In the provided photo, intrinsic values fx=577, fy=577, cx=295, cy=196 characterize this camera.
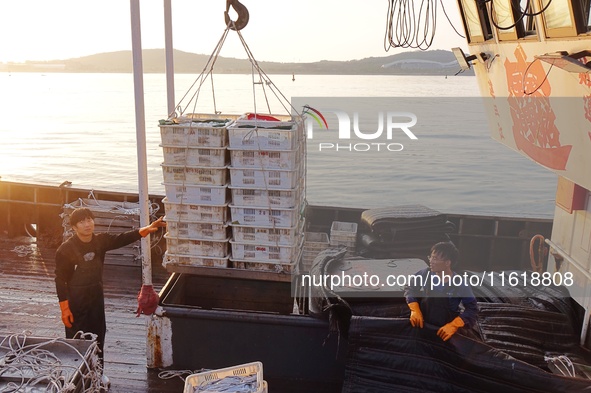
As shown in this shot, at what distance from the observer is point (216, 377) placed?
5070 mm

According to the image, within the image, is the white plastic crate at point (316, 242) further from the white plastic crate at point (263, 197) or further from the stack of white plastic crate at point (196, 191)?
the white plastic crate at point (263, 197)

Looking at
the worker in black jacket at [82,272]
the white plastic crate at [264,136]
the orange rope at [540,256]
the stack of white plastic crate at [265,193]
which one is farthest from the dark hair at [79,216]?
the orange rope at [540,256]

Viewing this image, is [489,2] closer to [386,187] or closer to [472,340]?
[472,340]

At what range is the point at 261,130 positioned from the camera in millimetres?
6391

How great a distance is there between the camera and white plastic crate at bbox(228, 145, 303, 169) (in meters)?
6.42

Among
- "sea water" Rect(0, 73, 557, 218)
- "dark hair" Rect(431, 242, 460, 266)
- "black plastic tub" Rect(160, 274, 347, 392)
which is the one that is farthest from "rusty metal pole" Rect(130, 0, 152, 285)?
"sea water" Rect(0, 73, 557, 218)

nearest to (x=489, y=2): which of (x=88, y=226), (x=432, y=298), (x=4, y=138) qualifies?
(x=432, y=298)

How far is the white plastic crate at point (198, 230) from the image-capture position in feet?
22.3

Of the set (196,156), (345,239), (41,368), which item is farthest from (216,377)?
(345,239)

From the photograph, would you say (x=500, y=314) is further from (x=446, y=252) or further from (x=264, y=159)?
(x=264, y=159)

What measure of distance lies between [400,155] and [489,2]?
37.7 m

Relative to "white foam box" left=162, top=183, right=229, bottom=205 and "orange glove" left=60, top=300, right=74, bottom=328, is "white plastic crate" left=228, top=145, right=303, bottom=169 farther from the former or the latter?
"orange glove" left=60, top=300, right=74, bottom=328

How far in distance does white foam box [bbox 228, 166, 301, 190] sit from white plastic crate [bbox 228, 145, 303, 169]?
0.05 m

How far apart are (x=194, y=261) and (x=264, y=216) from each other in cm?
106
